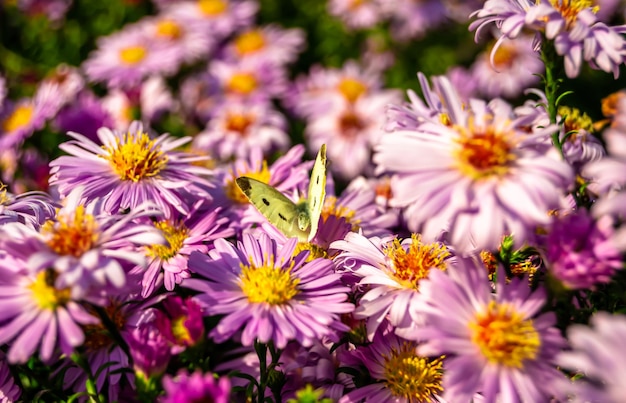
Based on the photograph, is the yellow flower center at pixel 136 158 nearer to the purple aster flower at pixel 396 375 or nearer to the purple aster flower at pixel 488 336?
the purple aster flower at pixel 396 375

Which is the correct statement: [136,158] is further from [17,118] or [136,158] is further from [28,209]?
[17,118]

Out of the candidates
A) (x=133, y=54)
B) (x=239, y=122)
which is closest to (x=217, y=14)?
(x=133, y=54)

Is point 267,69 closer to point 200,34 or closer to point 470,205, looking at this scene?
point 200,34

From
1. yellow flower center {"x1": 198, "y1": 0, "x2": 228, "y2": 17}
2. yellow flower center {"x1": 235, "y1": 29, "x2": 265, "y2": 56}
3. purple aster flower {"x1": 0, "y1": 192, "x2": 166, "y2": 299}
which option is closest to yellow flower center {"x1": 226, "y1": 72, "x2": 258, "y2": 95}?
yellow flower center {"x1": 235, "y1": 29, "x2": 265, "y2": 56}

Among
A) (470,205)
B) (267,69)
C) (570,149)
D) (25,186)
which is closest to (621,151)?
(470,205)

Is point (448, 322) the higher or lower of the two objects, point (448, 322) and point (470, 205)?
the lower

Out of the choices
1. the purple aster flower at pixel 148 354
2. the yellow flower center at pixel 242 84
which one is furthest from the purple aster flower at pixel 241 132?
the purple aster flower at pixel 148 354
